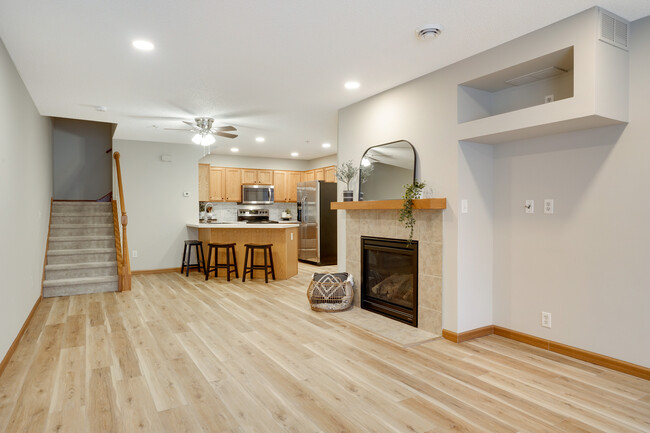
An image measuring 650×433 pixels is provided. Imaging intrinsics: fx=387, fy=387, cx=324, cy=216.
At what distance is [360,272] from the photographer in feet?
15.1

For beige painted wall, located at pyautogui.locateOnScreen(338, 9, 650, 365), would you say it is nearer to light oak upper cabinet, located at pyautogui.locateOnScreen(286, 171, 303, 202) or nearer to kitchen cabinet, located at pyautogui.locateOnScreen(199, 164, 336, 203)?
kitchen cabinet, located at pyautogui.locateOnScreen(199, 164, 336, 203)

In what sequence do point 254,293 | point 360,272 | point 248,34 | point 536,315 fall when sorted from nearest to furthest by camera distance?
point 248,34 → point 536,315 → point 360,272 → point 254,293

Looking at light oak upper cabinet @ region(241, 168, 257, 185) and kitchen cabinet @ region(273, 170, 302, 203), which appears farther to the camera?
kitchen cabinet @ region(273, 170, 302, 203)

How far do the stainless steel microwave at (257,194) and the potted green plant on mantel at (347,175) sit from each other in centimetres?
476

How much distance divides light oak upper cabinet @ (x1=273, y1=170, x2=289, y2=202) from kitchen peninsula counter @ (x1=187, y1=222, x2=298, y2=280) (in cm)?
284

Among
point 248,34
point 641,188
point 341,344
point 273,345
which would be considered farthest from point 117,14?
point 641,188

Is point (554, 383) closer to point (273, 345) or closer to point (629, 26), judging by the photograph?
point (273, 345)

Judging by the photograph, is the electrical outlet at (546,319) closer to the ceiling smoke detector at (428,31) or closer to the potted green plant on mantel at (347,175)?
the potted green plant on mantel at (347,175)

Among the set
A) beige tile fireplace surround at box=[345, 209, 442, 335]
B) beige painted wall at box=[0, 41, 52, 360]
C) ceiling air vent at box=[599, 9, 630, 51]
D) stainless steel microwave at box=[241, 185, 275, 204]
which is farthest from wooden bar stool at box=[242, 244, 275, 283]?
ceiling air vent at box=[599, 9, 630, 51]

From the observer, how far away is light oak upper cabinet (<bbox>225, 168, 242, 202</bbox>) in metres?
9.08

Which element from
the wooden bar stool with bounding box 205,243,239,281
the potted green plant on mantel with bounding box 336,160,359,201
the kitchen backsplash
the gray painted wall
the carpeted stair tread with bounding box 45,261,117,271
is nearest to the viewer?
the potted green plant on mantel with bounding box 336,160,359,201

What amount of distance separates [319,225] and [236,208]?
246cm

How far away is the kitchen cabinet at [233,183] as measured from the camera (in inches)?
357

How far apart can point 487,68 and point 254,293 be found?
4030 millimetres
